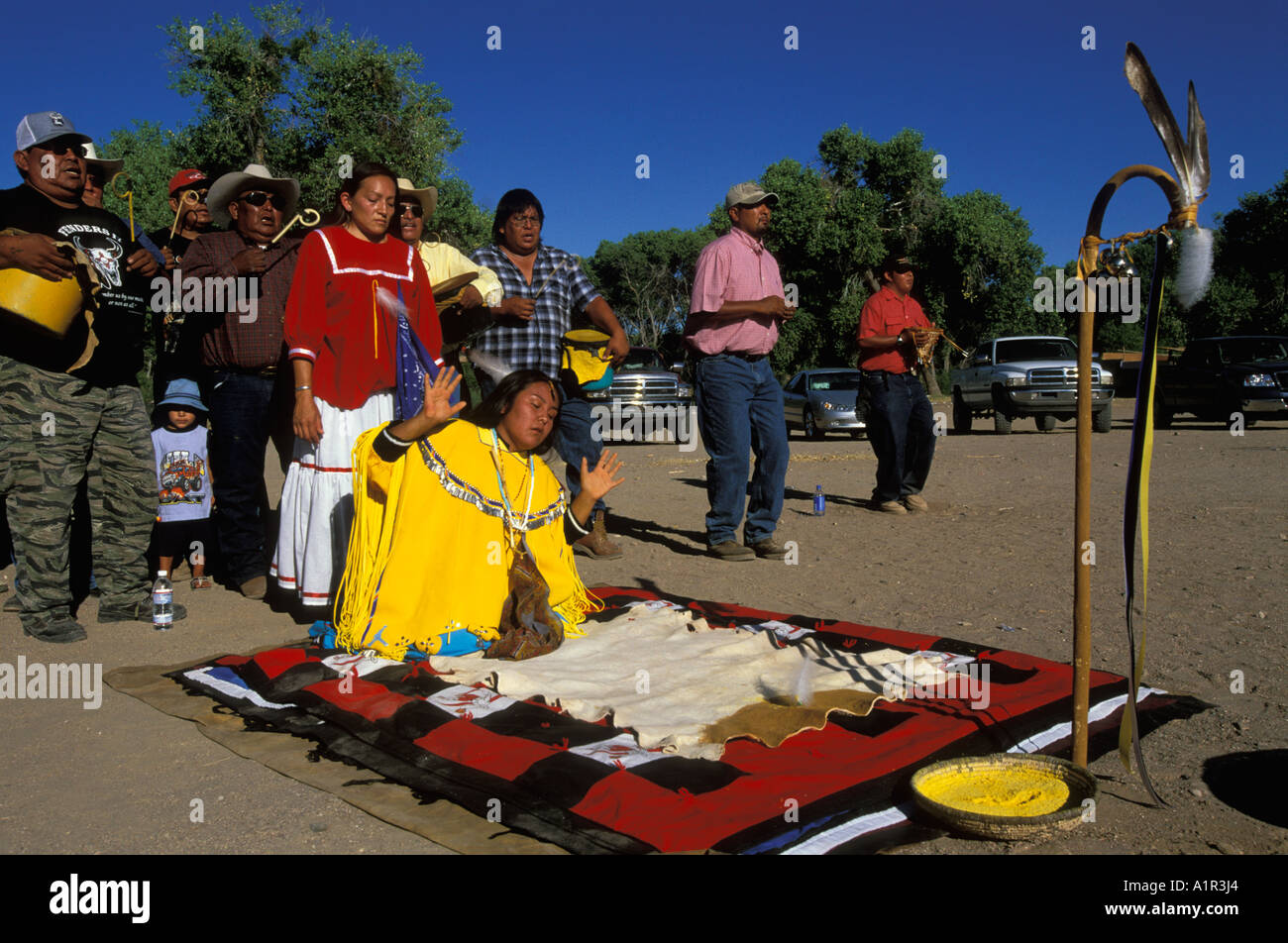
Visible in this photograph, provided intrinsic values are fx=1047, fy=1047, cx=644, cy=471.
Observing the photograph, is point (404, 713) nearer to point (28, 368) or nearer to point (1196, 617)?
point (28, 368)

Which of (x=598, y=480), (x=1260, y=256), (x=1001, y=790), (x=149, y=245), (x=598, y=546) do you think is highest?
(x=1260, y=256)

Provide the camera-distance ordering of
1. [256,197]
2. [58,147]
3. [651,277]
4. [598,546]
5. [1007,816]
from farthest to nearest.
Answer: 1. [651,277]
2. [598,546]
3. [256,197]
4. [58,147]
5. [1007,816]

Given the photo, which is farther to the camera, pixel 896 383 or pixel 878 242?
pixel 878 242

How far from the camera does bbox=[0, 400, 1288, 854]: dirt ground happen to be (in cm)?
280

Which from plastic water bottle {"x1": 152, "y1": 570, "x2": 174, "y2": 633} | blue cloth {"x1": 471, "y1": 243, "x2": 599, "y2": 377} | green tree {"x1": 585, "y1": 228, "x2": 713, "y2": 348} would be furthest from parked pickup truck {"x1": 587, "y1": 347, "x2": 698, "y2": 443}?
green tree {"x1": 585, "y1": 228, "x2": 713, "y2": 348}

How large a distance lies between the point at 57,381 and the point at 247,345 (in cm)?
94

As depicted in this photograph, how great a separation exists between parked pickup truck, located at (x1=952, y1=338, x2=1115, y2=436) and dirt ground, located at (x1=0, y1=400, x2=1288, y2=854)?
7.59 m

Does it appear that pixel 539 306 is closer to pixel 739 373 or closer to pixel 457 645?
pixel 739 373

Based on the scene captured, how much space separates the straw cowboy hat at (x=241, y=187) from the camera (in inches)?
223

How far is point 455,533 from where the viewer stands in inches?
176

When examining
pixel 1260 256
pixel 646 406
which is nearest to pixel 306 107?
pixel 646 406

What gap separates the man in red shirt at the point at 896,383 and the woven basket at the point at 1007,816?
5.57 meters

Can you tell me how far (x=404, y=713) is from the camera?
11.6ft

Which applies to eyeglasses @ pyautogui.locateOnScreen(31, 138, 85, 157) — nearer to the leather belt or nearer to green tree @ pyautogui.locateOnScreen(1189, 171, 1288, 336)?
the leather belt
